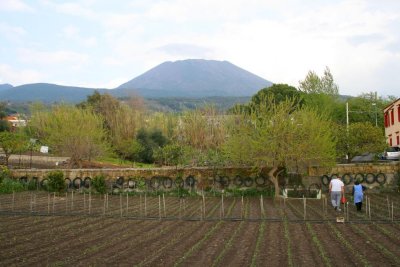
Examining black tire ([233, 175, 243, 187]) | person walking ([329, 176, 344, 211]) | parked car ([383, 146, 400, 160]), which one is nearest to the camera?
person walking ([329, 176, 344, 211])

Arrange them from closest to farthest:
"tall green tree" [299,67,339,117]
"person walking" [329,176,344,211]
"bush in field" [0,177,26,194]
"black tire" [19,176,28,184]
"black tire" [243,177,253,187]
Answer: "person walking" [329,176,344,211], "bush in field" [0,177,26,194], "black tire" [243,177,253,187], "black tire" [19,176,28,184], "tall green tree" [299,67,339,117]

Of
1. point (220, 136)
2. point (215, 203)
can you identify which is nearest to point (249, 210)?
point (215, 203)

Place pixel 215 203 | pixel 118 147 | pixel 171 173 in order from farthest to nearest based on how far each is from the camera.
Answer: pixel 118 147 < pixel 171 173 < pixel 215 203

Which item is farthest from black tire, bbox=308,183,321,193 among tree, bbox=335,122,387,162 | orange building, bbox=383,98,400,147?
orange building, bbox=383,98,400,147

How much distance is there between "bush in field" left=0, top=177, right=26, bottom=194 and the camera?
27016 mm

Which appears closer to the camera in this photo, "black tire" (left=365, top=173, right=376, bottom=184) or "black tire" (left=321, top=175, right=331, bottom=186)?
"black tire" (left=365, top=173, right=376, bottom=184)

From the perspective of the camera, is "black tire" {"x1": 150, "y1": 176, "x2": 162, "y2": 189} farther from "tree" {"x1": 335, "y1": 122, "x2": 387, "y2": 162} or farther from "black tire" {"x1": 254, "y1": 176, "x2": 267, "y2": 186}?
"tree" {"x1": 335, "y1": 122, "x2": 387, "y2": 162}

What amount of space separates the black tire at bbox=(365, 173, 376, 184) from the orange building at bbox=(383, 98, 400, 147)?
563 inches

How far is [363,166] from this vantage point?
28078 mm

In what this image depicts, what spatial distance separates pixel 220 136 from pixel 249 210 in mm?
29147

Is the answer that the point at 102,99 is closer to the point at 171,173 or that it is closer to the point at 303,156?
the point at 171,173

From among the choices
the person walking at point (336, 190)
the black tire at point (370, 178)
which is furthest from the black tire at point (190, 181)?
the person walking at point (336, 190)

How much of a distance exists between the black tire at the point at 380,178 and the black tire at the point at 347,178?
1.45 metres

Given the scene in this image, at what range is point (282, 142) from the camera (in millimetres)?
24906
